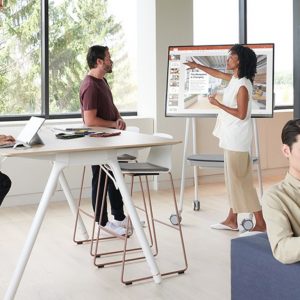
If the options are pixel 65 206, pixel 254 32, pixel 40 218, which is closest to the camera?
pixel 40 218

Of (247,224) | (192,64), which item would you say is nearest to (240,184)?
(247,224)

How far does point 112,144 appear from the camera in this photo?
3.51 meters

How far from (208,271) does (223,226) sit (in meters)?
1.15

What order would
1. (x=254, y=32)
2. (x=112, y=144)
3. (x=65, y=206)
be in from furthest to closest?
1. (x=254, y=32)
2. (x=65, y=206)
3. (x=112, y=144)

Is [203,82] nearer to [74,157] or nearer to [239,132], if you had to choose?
[239,132]

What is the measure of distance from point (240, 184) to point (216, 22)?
3.37m

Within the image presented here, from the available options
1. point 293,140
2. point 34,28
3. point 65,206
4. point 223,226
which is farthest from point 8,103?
point 293,140

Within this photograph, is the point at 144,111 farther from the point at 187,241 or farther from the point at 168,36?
the point at 187,241

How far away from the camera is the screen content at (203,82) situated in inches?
213

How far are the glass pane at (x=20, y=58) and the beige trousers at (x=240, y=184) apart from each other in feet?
8.66

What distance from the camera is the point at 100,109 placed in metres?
4.77

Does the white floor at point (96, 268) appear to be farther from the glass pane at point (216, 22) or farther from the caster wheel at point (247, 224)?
the glass pane at point (216, 22)

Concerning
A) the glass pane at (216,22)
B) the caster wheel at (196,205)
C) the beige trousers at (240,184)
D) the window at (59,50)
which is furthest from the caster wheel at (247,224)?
the glass pane at (216,22)

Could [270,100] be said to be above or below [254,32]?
below
